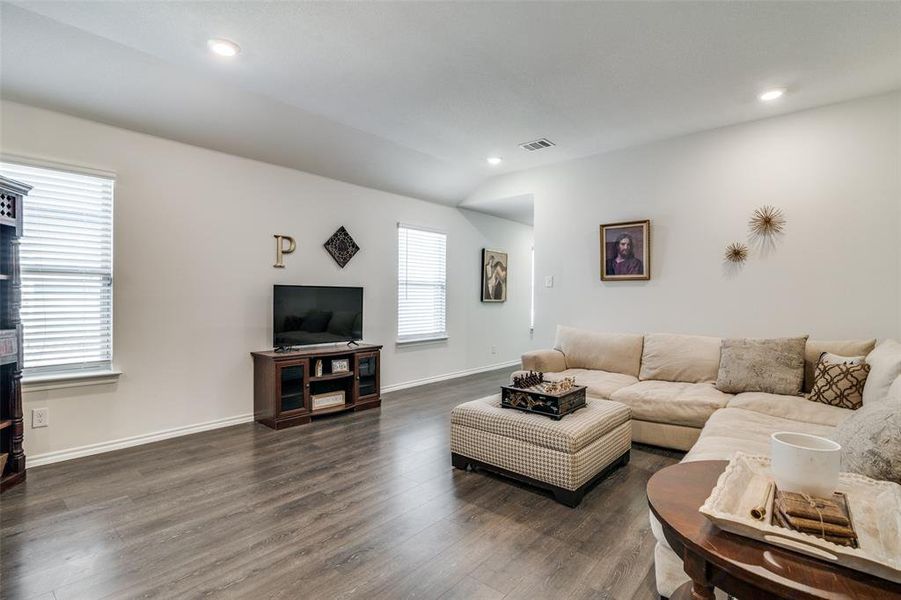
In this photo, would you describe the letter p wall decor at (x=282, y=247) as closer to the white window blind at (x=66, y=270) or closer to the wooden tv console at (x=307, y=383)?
the wooden tv console at (x=307, y=383)

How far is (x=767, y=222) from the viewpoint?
12.4 feet

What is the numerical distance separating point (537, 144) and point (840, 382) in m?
3.12

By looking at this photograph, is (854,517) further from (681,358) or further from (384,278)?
(384,278)

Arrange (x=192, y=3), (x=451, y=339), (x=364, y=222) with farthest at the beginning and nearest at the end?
(x=451, y=339), (x=364, y=222), (x=192, y=3)

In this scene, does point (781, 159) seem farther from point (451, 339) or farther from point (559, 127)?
point (451, 339)

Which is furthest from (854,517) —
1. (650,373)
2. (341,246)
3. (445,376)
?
(445,376)

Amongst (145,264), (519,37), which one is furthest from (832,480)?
(145,264)

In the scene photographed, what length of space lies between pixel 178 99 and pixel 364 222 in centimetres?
222

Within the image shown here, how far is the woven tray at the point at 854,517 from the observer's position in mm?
936

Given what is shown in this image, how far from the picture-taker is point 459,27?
8.02 ft

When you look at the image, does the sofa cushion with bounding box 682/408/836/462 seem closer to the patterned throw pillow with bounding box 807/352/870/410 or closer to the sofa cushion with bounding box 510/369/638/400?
the patterned throw pillow with bounding box 807/352/870/410

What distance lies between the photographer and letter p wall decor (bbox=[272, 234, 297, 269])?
430 centimetres

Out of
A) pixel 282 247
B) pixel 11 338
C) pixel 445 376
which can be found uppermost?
pixel 282 247

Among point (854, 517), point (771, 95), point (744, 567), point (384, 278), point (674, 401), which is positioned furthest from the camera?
point (384, 278)
